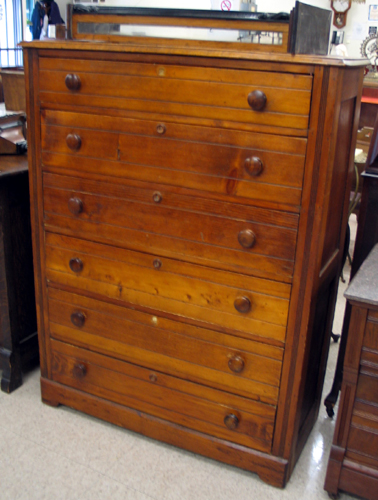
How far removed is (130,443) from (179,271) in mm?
738

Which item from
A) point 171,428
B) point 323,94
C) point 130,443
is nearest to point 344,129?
point 323,94

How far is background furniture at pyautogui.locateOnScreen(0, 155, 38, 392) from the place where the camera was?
2.04 meters

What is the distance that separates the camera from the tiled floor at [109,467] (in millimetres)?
1730

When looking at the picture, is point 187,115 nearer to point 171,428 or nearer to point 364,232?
point 364,232

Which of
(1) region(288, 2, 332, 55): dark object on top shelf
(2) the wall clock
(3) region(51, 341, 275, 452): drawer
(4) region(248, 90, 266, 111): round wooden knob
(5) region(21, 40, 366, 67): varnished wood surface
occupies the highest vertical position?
(2) the wall clock

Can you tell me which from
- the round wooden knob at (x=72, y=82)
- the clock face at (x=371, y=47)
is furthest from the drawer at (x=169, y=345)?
the clock face at (x=371, y=47)

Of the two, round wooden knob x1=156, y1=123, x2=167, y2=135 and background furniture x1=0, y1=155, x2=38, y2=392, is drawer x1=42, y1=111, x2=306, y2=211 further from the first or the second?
background furniture x1=0, y1=155, x2=38, y2=392

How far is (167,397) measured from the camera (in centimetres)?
187

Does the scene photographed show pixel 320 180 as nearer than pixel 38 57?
Yes

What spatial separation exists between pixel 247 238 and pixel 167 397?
2.33 ft

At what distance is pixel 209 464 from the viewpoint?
1861 millimetres

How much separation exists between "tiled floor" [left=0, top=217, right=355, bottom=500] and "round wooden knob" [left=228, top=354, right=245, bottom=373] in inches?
16.8

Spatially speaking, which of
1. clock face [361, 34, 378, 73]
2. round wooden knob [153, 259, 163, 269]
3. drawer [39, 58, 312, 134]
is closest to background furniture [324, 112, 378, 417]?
drawer [39, 58, 312, 134]

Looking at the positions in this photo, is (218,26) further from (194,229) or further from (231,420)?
(231,420)
